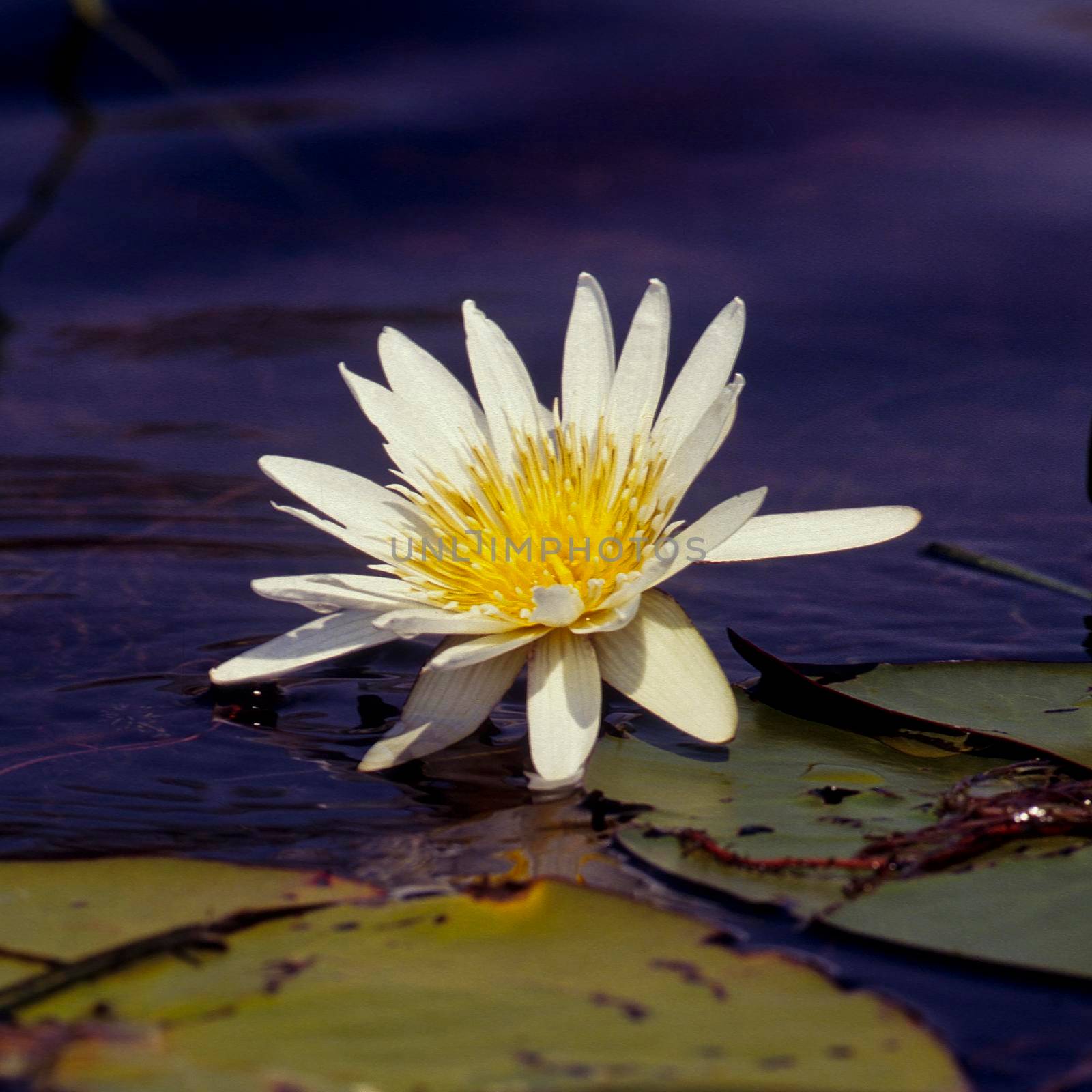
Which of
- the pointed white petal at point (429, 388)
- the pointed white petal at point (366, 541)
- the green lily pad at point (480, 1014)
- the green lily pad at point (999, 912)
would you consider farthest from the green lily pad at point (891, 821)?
the pointed white petal at point (429, 388)

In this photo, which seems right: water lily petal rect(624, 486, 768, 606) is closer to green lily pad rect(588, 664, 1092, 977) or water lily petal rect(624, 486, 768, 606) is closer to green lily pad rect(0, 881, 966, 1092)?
green lily pad rect(588, 664, 1092, 977)

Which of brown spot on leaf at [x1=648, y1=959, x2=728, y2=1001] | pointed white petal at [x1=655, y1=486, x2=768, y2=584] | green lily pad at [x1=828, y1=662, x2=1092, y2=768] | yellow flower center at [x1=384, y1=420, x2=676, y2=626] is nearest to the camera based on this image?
brown spot on leaf at [x1=648, y1=959, x2=728, y2=1001]

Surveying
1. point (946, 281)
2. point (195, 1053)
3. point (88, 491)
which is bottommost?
point (195, 1053)

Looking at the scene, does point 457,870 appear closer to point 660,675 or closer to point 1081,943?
point 660,675

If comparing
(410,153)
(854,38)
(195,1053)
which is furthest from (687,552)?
(854,38)

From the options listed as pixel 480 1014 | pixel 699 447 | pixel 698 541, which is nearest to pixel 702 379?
pixel 699 447

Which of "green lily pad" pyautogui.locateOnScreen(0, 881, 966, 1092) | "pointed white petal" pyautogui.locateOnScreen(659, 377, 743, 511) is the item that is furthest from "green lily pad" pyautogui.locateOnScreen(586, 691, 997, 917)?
"pointed white petal" pyautogui.locateOnScreen(659, 377, 743, 511)
